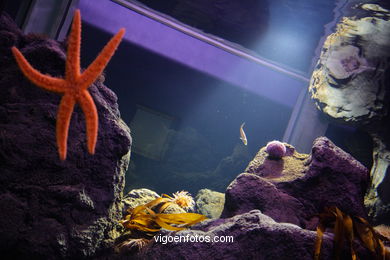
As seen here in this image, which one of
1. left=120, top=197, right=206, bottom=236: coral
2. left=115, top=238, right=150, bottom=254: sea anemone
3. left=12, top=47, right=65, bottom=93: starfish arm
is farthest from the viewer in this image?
left=120, top=197, right=206, bottom=236: coral

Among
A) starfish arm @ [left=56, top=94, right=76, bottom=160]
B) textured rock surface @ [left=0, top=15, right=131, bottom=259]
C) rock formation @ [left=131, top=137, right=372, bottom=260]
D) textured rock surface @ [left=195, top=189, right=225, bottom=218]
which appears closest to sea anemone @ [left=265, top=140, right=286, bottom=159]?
rock formation @ [left=131, top=137, right=372, bottom=260]

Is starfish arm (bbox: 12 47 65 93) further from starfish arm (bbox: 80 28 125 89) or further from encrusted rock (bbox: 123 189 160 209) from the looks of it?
encrusted rock (bbox: 123 189 160 209)

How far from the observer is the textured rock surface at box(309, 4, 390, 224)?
477 centimetres

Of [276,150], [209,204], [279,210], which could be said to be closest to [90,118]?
[279,210]

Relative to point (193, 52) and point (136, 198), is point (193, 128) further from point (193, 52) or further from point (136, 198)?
point (136, 198)

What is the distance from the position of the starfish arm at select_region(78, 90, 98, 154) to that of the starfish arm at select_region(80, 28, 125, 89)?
10cm

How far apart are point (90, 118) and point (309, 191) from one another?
9.07 feet

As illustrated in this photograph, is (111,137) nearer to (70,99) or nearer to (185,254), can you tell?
(70,99)

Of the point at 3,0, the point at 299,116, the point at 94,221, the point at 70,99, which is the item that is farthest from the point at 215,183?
the point at 3,0

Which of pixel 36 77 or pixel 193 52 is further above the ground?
pixel 193 52

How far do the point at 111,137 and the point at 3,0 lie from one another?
1760 millimetres

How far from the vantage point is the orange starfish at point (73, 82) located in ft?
6.00

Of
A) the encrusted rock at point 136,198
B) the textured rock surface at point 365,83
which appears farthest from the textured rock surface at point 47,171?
the textured rock surface at point 365,83

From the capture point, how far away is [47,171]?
2.29m
